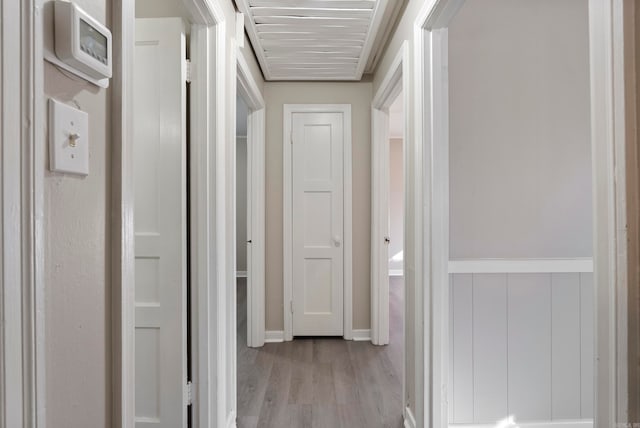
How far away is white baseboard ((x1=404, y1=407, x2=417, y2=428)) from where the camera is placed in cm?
176

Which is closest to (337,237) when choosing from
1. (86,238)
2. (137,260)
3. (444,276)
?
(444,276)

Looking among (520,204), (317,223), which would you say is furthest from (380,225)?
(520,204)

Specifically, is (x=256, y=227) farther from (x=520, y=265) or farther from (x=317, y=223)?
(x=520, y=265)

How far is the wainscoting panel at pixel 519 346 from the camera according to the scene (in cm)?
177

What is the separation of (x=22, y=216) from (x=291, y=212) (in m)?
2.68

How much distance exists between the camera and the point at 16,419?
0.53 meters

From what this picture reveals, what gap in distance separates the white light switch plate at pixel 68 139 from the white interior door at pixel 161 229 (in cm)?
82

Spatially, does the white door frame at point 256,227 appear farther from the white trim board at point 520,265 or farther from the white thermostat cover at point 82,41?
the white thermostat cover at point 82,41

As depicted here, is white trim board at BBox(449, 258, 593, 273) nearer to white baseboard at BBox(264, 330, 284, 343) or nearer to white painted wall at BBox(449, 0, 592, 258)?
white painted wall at BBox(449, 0, 592, 258)

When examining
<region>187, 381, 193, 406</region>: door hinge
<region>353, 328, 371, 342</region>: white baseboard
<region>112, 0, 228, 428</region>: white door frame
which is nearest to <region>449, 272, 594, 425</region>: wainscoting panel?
<region>112, 0, 228, 428</region>: white door frame

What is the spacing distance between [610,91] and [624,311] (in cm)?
38

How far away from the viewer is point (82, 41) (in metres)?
0.64

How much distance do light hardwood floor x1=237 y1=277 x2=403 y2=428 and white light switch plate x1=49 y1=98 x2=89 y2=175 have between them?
182 centimetres

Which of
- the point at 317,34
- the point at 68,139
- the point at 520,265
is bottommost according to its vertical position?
the point at 520,265
